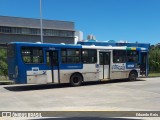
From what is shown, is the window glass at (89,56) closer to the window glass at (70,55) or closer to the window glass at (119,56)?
the window glass at (70,55)

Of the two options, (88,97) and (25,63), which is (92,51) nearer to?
(25,63)

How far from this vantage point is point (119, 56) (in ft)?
78.6

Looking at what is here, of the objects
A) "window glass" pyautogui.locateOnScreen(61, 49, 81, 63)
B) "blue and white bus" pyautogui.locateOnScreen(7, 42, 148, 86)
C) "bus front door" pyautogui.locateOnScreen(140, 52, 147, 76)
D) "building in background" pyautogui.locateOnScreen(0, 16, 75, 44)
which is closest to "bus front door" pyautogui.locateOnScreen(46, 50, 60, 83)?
"blue and white bus" pyautogui.locateOnScreen(7, 42, 148, 86)

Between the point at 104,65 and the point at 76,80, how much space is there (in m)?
2.50

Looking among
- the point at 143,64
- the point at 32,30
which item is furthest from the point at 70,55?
the point at 32,30

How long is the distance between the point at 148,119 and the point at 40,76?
35.0 feet

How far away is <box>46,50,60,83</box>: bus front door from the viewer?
20.2 metres

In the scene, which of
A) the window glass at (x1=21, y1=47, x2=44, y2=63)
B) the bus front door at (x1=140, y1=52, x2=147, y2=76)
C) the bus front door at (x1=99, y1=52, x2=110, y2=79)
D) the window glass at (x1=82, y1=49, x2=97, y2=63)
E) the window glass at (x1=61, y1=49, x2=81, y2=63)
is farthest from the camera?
the bus front door at (x1=140, y1=52, x2=147, y2=76)

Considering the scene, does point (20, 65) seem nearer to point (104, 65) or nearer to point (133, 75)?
point (104, 65)

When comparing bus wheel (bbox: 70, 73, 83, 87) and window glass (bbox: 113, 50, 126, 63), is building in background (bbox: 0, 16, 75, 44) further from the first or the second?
bus wheel (bbox: 70, 73, 83, 87)

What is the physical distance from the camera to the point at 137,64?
82.8 feet

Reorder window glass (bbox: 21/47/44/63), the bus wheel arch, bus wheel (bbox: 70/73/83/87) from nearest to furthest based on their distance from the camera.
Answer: window glass (bbox: 21/47/44/63)
bus wheel (bbox: 70/73/83/87)
the bus wheel arch

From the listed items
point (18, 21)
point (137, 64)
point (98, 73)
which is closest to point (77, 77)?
point (98, 73)

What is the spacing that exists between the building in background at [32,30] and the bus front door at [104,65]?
5949cm
